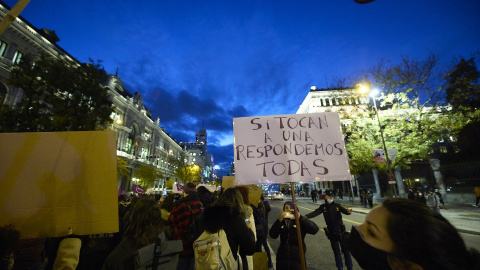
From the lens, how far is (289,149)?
333cm

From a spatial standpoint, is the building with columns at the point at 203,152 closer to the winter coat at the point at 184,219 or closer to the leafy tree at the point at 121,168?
the leafy tree at the point at 121,168

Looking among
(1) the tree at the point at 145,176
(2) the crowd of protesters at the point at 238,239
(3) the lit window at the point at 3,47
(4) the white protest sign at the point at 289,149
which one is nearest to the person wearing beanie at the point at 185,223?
(2) the crowd of protesters at the point at 238,239

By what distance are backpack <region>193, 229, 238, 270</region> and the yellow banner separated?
931 millimetres

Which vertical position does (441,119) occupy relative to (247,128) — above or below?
above

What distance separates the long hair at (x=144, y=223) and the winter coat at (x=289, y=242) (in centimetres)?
187

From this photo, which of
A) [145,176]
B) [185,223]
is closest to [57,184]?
[185,223]

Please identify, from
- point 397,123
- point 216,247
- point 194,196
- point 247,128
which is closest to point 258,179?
point 247,128

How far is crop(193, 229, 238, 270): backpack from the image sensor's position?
2213mm

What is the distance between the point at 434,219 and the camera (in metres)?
1.09

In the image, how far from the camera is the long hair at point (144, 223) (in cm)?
243

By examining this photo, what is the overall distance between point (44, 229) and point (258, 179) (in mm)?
2538

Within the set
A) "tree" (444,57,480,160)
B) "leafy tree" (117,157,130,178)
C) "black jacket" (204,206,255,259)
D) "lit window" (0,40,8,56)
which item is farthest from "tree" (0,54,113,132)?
"tree" (444,57,480,160)

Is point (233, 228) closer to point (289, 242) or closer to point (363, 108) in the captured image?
point (289, 242)

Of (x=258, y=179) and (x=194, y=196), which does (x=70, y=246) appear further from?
(x=258, y=179)
